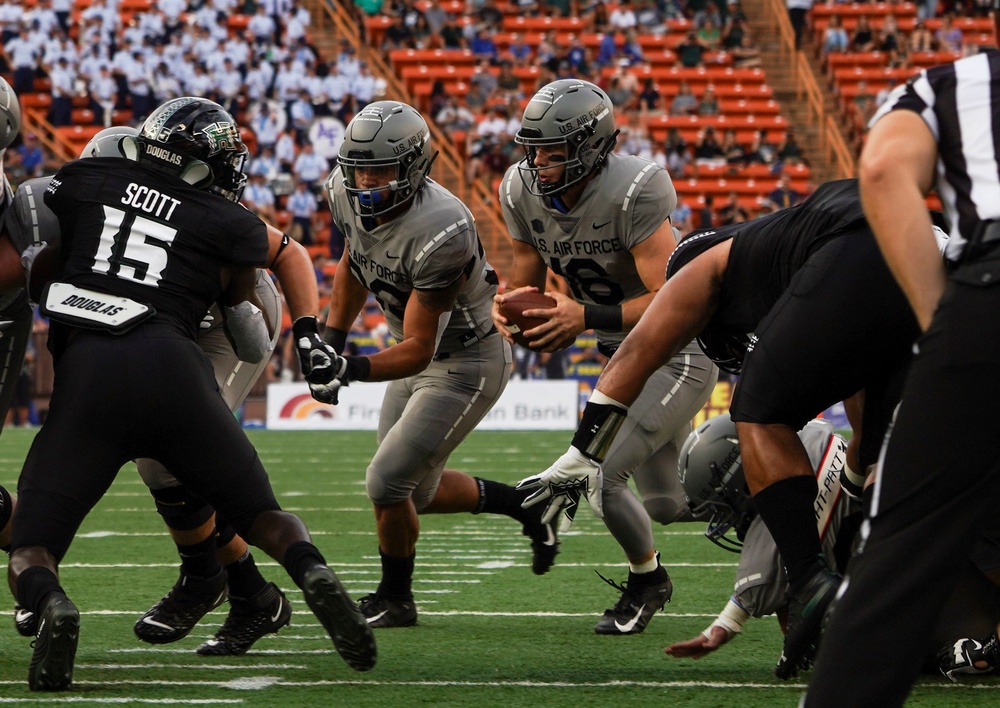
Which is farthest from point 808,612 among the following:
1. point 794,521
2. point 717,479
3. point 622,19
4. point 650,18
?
point 650,18

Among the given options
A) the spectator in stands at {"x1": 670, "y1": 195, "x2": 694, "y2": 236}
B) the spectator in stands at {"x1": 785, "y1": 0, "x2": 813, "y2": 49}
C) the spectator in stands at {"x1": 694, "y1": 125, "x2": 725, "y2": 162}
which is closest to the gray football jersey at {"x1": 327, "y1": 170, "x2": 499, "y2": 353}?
the spectator in stands at {"x1": 670, "y1": 195, "x2": 694, "y2": 236}

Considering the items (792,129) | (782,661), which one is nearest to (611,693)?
(782,661)

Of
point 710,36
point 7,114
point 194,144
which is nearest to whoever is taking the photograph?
→ point 194,144

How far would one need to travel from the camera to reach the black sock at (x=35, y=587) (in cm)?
338

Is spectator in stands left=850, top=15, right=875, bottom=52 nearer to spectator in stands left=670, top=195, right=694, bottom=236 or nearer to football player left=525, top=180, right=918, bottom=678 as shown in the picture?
spectator in stands left=670, top=195, right=694, bottom=236

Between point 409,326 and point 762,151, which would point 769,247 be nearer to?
point 409,326

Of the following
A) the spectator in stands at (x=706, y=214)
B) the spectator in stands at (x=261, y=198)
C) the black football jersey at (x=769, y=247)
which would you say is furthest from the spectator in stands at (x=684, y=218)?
the black football jersey at (x=769, y=247)

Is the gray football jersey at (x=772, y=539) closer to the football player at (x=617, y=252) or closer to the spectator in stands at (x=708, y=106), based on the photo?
the football player at (x=617, y=252)

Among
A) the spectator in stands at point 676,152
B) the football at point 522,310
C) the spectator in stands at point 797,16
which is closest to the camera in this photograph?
the football at point 522,310

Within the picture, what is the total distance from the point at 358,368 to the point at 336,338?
63 cm

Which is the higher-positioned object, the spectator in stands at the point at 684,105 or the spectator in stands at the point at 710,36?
the spectator in stands at the point at 710,36

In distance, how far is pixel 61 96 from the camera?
18641 mm

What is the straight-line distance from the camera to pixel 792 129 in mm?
19875

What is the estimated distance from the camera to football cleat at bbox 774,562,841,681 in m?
3.16
